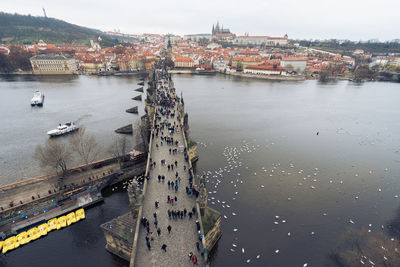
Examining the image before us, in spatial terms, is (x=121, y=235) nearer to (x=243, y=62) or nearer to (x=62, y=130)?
(x=62, y=130)

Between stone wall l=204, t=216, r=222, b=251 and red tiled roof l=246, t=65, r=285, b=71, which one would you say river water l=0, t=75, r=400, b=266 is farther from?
red tiled roof l=246, t=65, r=285, b=71

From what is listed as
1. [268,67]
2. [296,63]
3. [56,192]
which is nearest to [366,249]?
[56,192]

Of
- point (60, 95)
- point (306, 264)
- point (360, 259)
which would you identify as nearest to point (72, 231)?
point (306, 264)

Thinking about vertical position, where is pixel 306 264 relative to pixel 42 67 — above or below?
below

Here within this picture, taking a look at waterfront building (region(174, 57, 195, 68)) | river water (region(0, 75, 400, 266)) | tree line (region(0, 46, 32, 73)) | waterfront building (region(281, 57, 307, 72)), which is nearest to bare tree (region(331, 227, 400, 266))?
river water (region(0, 75, 400, 266))

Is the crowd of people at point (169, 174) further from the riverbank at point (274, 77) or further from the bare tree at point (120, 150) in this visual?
the riverbank at point (274, 77)

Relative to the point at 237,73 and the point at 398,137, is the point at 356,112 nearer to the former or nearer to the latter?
the point at 398,137
